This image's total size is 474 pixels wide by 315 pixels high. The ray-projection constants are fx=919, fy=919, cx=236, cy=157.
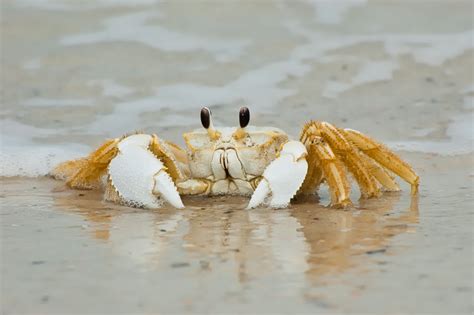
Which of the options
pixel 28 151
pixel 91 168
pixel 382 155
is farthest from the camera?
pixel 28 151

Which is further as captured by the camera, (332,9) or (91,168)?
(332,9)

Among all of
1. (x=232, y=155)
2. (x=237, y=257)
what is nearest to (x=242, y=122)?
(x=232, y=155)

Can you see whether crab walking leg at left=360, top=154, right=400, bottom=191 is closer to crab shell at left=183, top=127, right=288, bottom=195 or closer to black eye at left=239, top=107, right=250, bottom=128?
crab shell at left=183, top=127, right=288, bottom=195

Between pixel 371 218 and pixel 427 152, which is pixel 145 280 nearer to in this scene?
pixel 371 218

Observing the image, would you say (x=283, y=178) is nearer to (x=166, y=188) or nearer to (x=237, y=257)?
(x=166, y=188)

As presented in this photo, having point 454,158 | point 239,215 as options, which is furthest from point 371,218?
point 454,158

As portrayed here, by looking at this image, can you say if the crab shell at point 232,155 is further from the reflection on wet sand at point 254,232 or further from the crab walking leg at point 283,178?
the crab walking leg at point 283,178

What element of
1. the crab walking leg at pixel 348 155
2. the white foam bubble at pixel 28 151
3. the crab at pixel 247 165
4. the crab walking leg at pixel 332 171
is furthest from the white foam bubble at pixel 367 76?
the crab walking leg at pixel 332 171
